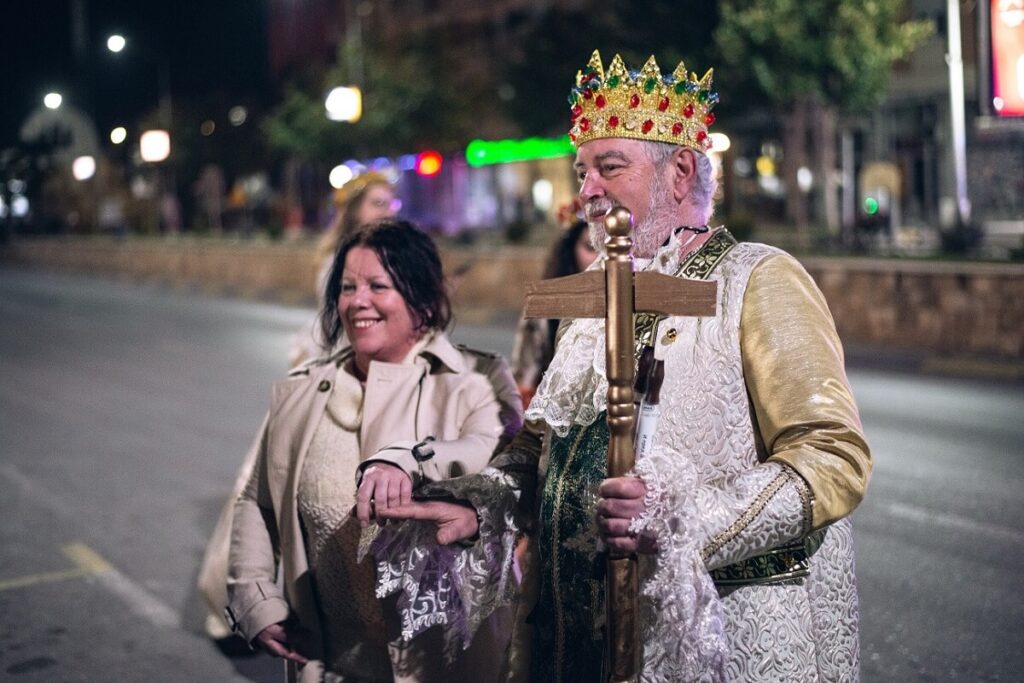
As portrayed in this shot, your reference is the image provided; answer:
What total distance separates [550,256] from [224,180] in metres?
58.9

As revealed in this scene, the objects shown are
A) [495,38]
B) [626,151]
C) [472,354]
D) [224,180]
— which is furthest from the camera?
[224,180]

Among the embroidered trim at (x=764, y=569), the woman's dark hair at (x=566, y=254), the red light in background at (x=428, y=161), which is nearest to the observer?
the embroidered trim at (x=764, y=569)

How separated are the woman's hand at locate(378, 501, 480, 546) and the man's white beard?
24.7 inches

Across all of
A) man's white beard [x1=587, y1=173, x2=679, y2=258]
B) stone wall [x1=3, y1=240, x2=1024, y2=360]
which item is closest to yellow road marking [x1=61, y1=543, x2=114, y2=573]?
stone wall [x1=3, y1=240, x2=1024, y2=360]

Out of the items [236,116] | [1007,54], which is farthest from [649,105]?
[236,116]

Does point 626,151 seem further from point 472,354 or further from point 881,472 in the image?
point 881,472

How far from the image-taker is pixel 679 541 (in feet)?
6.72

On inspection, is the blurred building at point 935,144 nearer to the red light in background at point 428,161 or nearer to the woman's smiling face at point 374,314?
the red light in background at point 428,161

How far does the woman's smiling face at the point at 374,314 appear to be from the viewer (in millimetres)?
3330

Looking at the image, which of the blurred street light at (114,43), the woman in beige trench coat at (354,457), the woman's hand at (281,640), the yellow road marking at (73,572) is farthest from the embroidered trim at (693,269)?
the blurred street light at (114,43)

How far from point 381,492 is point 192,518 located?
5424 millimetres

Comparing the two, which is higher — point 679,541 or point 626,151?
point 626,151

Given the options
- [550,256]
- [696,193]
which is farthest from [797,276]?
[550,256]

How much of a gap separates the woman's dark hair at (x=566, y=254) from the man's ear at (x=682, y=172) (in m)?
3.23
